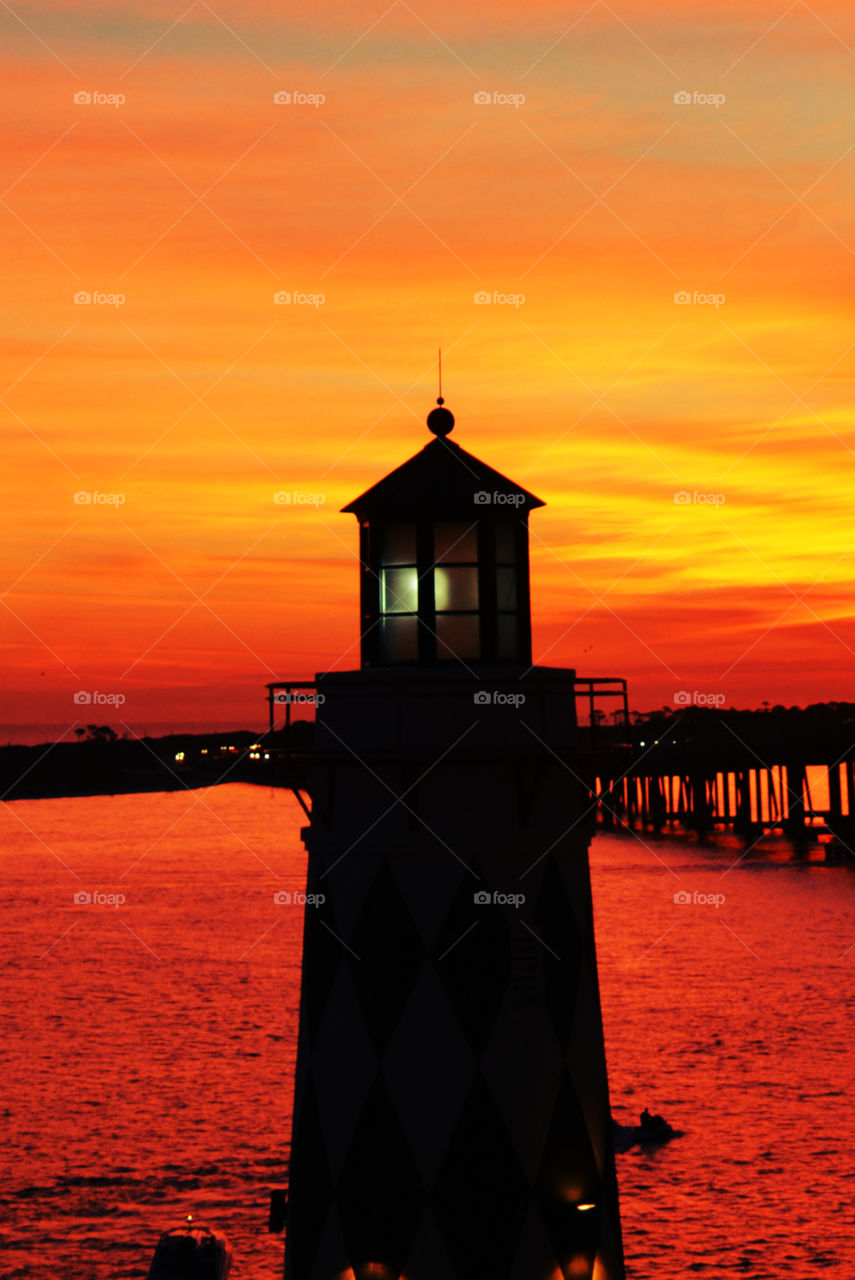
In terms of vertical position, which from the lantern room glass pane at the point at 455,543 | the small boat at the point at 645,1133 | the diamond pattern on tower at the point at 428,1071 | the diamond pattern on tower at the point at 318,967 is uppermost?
the lantern room glass pane at the point at 455,543

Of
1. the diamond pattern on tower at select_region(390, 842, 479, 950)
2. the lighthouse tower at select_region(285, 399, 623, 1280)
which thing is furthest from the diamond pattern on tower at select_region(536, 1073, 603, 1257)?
the diamond pattern on tower at select_region(390, 842, 479, 950)

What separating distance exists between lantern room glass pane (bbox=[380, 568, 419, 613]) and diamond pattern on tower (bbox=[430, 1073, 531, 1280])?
4.16m

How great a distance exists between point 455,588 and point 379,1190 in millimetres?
5236

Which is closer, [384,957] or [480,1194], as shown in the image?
[480,1194]

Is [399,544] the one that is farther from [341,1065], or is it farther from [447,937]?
[341,1065]

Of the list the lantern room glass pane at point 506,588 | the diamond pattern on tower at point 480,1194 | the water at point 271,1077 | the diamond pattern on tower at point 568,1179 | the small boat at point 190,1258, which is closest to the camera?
the diamond pattern on tower at point 480,1194

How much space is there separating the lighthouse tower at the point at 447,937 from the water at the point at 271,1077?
23.2 metres

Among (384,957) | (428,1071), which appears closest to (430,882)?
(384,957)

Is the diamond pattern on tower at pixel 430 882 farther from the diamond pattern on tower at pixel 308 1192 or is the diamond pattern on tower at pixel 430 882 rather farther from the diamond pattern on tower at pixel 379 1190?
the diamond pattern on tower at pixel 308 1192

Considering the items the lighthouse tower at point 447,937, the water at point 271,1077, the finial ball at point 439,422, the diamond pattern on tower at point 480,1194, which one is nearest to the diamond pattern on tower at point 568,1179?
the lighthouse tower at point 447,937

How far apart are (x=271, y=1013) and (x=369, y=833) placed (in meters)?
55.0

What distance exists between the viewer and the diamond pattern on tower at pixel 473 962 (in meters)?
13.1

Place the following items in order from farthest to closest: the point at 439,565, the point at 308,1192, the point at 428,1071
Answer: the point at 439,565 → the point at 308,1192 → the point at 428,1071

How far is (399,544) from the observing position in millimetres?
13695
